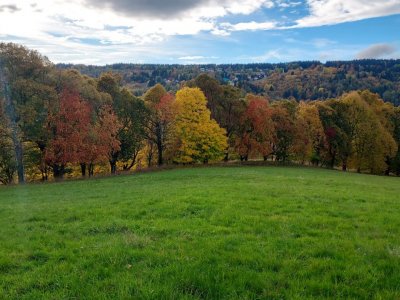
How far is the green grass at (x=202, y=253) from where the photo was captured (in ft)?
22.7

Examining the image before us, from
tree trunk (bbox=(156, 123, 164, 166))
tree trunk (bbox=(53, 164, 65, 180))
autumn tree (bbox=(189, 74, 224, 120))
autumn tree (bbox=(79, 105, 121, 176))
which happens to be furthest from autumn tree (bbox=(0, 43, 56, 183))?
autumn tree (bbox=(189, 74, 224, 120))

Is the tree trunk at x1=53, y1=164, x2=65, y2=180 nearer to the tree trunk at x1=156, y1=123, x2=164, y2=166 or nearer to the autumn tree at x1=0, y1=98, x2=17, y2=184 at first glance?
the autumn tree at x1=0, y1=98, x2=17, y2=184

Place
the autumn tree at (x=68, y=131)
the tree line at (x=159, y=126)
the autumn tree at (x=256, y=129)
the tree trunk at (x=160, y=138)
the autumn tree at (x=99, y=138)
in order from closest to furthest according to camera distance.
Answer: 1. the tree line at (x=159, y=126)
2. the autumn tree at (x=68, y=131)
3. the autumn tree at (x=99, y=138)
4. the tree trunk at (x=160, y=138)
5. the autumn tree at (x=256, y=129)

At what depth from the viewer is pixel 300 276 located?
293 inches

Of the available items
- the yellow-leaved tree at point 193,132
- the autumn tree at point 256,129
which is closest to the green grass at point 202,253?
the yellow-leaved tree at point 193,132

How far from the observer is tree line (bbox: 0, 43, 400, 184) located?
3766 cm

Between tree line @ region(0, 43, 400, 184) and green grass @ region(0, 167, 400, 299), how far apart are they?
26.3 m

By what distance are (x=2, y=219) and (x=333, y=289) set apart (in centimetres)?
1387

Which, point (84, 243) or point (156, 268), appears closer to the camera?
point (156, 268)

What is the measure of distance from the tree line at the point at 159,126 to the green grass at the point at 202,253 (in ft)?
86.3

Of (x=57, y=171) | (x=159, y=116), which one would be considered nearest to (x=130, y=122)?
(x=159, y=116)

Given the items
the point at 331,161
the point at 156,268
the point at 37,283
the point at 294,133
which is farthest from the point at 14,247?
the point at 331,161

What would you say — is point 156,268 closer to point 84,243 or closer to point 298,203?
point 84,243

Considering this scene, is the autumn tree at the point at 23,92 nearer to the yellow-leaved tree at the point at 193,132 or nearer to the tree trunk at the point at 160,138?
the yellow-leaved tree at the point at 193,132
